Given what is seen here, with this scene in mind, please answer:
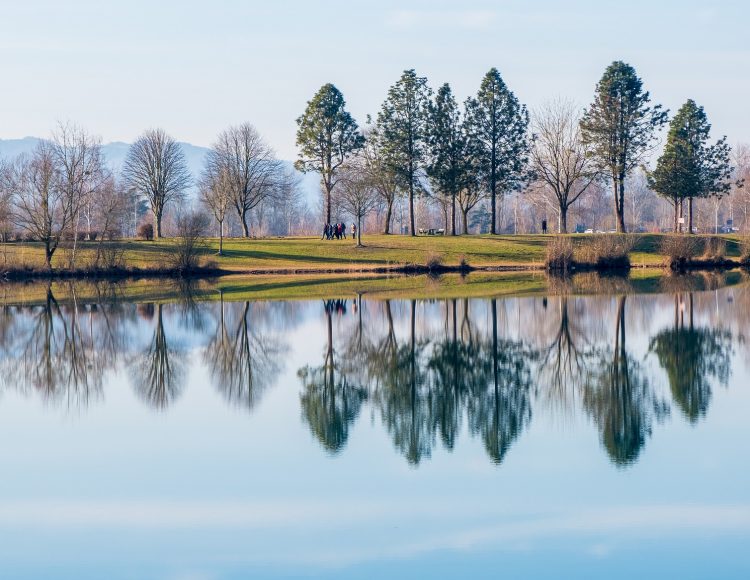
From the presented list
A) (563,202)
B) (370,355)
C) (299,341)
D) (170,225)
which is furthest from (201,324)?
(170,225)

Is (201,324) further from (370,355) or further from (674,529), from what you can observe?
(674,529)

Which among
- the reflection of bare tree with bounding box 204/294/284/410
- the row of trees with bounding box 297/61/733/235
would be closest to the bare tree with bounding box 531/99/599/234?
the row of trees with bounding box 297/61/733/235

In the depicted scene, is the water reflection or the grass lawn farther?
the grass lawn

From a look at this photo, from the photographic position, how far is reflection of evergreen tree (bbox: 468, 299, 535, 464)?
53.4 ft

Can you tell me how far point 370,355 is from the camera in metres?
26.0

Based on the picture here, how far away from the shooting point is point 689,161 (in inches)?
2931

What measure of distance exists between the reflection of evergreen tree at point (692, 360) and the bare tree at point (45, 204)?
41073mm

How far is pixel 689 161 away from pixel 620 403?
5988 cm

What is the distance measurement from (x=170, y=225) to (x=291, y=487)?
12941 centimetres

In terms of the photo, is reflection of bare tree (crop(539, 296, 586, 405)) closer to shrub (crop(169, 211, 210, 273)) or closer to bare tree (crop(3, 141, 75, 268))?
shrub (crop(169, 211, 210, 273))

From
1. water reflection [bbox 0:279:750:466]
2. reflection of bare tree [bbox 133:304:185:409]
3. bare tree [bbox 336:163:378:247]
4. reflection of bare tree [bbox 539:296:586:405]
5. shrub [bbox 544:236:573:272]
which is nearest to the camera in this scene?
water reflection [bbox 0:279:750:466]

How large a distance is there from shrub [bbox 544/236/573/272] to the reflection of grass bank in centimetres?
209

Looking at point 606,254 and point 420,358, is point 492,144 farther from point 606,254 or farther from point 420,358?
point 420,358

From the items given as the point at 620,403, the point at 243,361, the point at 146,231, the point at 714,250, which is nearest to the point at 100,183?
the point at 146,231
